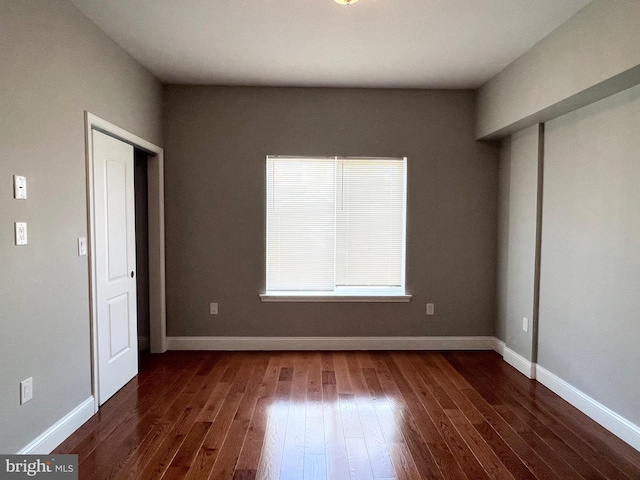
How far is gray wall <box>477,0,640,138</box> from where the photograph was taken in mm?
2084

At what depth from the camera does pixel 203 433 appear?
2387 mm

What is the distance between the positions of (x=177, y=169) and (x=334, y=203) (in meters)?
1.63

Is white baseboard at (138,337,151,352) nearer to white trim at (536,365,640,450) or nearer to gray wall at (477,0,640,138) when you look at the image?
white trim at (536,365,640,450)

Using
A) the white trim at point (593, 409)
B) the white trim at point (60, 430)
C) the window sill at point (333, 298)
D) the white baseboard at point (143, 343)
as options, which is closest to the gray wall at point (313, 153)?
the window sill at point (333, 298)

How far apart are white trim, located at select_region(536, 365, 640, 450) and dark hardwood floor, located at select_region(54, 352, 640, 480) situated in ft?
0.16

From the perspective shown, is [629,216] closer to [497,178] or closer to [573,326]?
[573,326]

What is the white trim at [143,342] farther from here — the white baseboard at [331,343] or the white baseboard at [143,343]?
the white baseboard at [331,343]

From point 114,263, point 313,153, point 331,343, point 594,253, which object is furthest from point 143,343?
point 594,253

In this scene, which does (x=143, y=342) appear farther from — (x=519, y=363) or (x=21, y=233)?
(x=519, y=363)

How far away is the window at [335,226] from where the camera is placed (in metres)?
3.92

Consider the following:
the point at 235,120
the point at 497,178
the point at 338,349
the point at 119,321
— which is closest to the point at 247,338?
the point at 338,349

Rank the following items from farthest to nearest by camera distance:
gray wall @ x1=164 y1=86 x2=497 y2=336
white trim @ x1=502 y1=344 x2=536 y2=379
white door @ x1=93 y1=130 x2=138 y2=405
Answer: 1. gray wall @ x1=164 y1=86 x2=497 y2=336
2. white trim @ x1=502 y1=344 x2=536 y2=379
3. white door @ x1=93 y1=130 x2=138 y2=405

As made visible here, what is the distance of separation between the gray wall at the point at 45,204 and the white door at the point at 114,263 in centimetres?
21

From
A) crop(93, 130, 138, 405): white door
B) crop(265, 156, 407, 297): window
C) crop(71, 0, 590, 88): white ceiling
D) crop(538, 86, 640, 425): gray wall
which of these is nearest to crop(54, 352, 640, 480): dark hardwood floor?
crop(93, 130, 138, 405): white door
